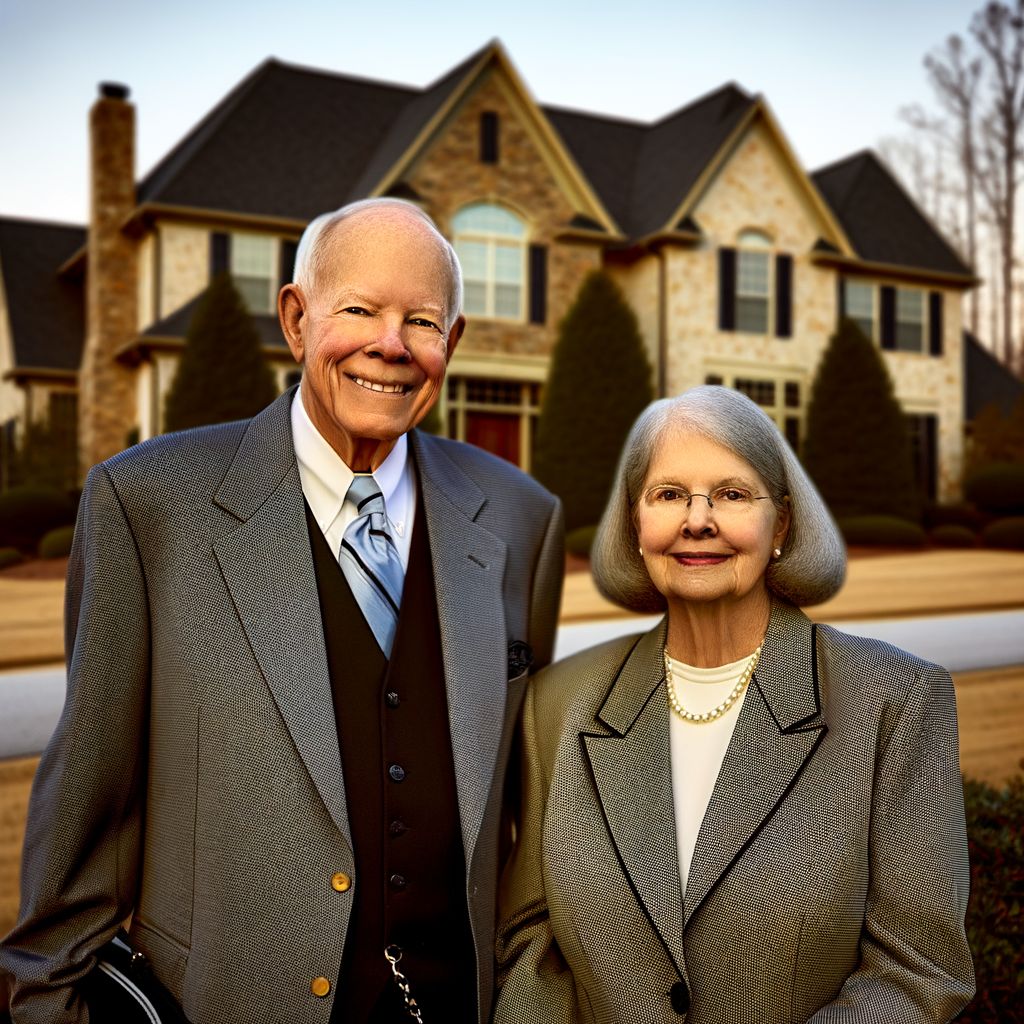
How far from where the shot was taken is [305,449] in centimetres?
238

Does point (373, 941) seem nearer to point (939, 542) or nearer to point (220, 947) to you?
point (220, 947)

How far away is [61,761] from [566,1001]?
1.24 m

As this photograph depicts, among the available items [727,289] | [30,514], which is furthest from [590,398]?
[30,514]

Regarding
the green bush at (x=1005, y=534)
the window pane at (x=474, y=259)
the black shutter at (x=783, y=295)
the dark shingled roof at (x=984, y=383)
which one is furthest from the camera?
the dark shingled roof at (x=984, y=383)

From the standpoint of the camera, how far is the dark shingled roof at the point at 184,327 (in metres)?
12.7

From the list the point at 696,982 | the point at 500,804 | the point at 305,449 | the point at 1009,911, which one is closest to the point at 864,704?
the point at 696,982

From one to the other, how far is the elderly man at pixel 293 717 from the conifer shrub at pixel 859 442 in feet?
46.2

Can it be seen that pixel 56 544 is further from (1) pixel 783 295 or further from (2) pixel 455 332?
(1) pixel 783 295

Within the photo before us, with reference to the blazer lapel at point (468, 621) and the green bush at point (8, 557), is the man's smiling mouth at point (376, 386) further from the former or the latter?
the green bush at point (8, 557)

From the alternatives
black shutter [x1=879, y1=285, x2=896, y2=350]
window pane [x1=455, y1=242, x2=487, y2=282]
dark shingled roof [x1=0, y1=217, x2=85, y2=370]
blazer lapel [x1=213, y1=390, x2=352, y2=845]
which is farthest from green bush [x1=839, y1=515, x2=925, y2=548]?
blazer lapel [x1=213, y1=390, x2=352, y2=845]

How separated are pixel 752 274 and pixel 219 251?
8817 millimetres

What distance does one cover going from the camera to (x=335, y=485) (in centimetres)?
233

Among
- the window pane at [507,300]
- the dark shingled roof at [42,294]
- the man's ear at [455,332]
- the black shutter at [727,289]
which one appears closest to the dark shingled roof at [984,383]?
the black shutter at [727,289]

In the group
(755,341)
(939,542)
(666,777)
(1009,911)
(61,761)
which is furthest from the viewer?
(755,341)
